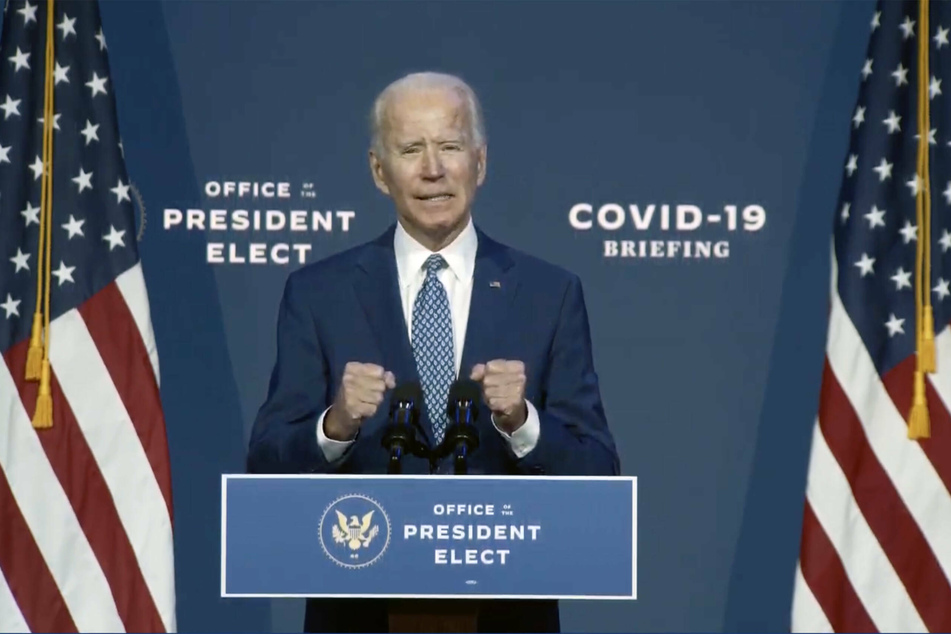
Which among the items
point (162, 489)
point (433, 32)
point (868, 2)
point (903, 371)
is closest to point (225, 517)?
point (162, 489)

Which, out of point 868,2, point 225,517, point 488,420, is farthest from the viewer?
point 868,2

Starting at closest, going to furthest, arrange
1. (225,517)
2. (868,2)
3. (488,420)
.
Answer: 1. (225,517)
2. (488,420)
3. (868,2)

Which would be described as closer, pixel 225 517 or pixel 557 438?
pixel 225 517

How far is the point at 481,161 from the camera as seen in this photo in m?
5.25

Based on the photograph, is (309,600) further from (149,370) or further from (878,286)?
(878,286)

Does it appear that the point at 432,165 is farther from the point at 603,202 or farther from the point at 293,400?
the point at 293,400

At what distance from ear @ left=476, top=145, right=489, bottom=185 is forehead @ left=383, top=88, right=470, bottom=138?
89 mm

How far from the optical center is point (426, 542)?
4.32 m

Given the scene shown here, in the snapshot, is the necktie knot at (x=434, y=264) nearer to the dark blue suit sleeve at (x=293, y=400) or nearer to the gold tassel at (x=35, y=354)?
A: the dark blue suit sleeve at (x=293, y=400)

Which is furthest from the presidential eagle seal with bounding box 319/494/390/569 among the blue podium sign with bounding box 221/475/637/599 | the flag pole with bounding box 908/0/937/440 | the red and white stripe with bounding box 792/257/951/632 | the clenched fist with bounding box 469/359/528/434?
the flag pole with bounding box 908/0/937/440

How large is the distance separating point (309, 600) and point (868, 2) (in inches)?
110

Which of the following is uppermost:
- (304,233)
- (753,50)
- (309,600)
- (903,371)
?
(753,50)

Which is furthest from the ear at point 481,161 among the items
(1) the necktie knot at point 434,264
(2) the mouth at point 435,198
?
(1) the necktie knot at point 434,264

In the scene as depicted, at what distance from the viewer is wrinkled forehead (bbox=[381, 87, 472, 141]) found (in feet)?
16.9
